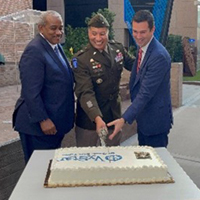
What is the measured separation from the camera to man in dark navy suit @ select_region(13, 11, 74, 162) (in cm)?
265

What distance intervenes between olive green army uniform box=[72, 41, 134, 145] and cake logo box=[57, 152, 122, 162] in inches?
22.8

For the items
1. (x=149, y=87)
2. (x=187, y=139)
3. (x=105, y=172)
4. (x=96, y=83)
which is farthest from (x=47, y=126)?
(x=187, y=139)

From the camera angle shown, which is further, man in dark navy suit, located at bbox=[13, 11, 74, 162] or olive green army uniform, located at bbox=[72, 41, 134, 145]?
olive green army uniform, located at bbox=[72, 41, 134, 145]

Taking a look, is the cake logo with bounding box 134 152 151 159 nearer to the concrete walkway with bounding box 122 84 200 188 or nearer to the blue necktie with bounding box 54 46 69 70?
the blue necktie with bounding box 54 46 69 70

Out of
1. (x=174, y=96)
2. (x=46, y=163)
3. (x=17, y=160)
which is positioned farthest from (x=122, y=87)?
(x=46, y=163)

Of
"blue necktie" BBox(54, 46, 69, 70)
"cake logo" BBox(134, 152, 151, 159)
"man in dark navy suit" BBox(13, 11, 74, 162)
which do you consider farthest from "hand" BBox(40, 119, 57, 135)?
"cake logo" BBox(134, 152, 151, 159)

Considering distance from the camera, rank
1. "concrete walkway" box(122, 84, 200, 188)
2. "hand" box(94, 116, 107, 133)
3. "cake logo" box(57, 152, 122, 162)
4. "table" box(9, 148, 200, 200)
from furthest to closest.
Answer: "concrete walkway" box(122, 84, 200, 188) < "hand" box(94, 116, 107, 133) < "cake logo" box(57, 152, 122, 162) < "table" box(9, 148, 200, 200)

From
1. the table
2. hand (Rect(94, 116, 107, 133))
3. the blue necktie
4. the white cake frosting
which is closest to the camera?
the table

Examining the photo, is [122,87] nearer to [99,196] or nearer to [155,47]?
[155,47]

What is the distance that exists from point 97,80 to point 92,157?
93cm

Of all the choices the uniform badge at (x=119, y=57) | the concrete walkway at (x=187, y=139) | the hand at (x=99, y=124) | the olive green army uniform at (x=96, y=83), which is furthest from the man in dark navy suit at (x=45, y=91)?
the concrete walkway at (x=187, y=139)

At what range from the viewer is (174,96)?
26.3ft

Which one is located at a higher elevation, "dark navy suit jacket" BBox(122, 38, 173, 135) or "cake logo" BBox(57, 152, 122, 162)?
"dark navy suit jacket" BBox(122, 38, 173, 135)

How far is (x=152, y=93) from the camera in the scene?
2.69 meters
